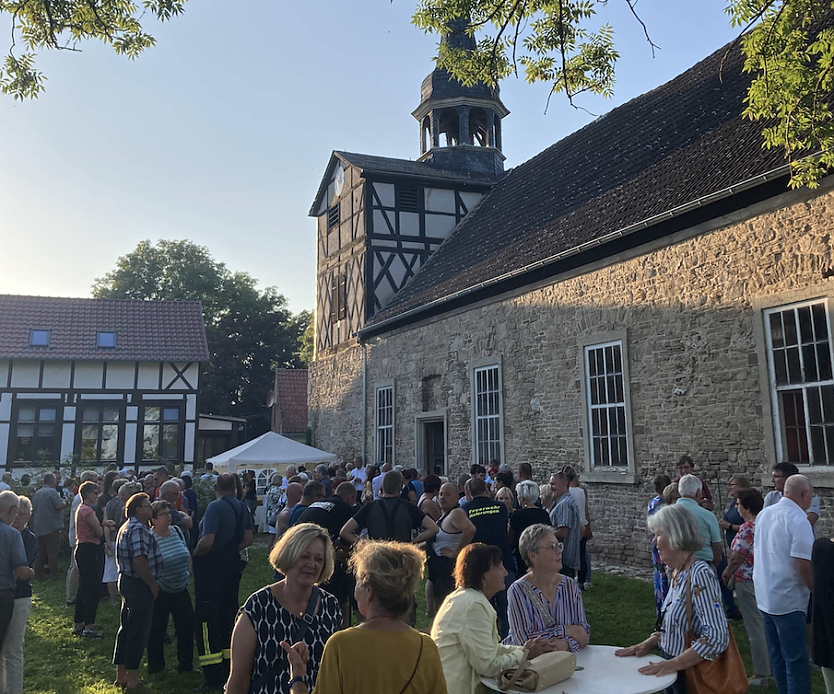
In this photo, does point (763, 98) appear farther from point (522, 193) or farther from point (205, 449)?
point (205, 449)

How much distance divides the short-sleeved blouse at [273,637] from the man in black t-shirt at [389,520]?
327 centimetres

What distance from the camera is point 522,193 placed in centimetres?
1848

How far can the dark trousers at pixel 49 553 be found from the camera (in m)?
11.8

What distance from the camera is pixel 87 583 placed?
8.05m

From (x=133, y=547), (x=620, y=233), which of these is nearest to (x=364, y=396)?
(x=620, y=233)

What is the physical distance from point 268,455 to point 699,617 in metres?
14.2

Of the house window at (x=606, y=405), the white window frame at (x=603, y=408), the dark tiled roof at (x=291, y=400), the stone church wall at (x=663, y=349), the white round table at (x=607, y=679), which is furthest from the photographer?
the dark tiled roof at (x=291, y=400)

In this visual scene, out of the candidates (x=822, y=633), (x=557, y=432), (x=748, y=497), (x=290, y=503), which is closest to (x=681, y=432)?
(x=557, y=432)

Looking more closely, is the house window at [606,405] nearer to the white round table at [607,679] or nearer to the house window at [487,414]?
the house window at [487,414]

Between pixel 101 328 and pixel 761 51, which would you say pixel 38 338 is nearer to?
pixel 101 328

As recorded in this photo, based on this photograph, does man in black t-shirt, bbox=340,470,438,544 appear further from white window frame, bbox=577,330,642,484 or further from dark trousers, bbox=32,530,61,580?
dark trousers, bbox=32,530,61,580

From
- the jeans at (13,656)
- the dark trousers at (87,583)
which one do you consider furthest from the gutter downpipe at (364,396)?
the jeans at (13,656)

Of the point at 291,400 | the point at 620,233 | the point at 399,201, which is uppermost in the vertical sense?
the point at 399,201

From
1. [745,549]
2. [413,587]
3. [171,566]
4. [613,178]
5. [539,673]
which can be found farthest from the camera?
[613,178]
